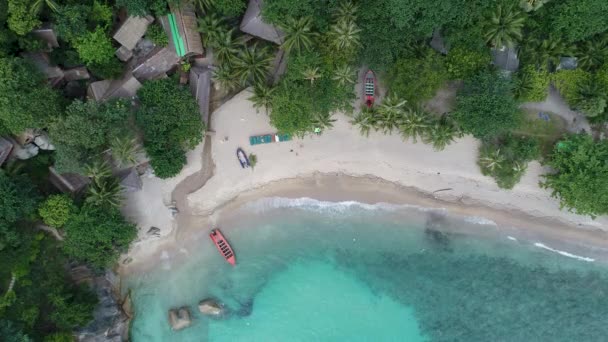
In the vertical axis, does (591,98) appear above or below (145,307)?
above

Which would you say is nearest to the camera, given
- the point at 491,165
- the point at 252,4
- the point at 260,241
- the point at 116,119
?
the point at 116,119

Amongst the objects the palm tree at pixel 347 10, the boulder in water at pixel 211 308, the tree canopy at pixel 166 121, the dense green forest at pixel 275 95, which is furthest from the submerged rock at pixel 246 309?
the palm tree at pixel 347 10

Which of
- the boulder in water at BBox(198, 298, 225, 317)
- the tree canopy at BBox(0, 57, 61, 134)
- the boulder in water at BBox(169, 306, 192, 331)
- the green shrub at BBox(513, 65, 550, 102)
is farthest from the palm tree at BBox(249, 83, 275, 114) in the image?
the green shrub at BBox(513, 65, 550, 102)

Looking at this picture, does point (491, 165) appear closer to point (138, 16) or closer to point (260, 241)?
point (260, 241)

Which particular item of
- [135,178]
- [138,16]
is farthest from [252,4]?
[135,178]

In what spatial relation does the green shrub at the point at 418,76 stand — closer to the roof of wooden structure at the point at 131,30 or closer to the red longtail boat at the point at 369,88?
the red longtail boat at the point at 369,88

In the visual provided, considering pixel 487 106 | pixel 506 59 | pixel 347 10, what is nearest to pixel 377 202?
pixel 487 106
